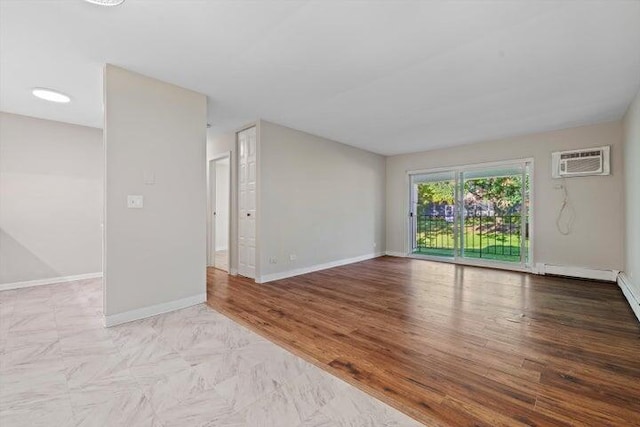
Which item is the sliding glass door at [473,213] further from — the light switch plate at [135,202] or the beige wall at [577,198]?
the light switch plate at [135,202]

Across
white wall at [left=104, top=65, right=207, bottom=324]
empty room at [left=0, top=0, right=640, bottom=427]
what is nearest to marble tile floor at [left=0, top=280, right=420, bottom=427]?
empty room at [left=0, top=0, right=640, bottom=427]

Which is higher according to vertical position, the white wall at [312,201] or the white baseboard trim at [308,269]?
the white wall at [312,201]

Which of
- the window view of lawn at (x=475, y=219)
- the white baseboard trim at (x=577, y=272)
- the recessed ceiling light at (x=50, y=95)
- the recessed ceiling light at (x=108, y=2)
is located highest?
the recessed ceiling light at (x=50, y=95)

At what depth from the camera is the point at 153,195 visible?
293 centimetres

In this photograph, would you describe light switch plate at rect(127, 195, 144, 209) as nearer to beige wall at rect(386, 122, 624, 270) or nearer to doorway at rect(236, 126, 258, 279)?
doorway at rect(236, 126, 258, 279)

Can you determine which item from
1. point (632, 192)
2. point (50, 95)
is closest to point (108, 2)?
point (50, 95)

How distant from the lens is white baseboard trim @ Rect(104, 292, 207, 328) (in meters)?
2.64

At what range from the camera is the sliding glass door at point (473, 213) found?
5145mm

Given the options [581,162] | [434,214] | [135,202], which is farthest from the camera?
[434,214]

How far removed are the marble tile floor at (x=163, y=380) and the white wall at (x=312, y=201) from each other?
1.95 meters

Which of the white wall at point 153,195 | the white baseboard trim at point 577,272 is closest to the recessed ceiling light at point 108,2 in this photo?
the white wall at point 153,195

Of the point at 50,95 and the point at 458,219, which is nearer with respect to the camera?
the point at 50,95

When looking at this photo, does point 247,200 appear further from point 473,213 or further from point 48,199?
point 473,213

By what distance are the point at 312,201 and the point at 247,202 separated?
1.16 metres
